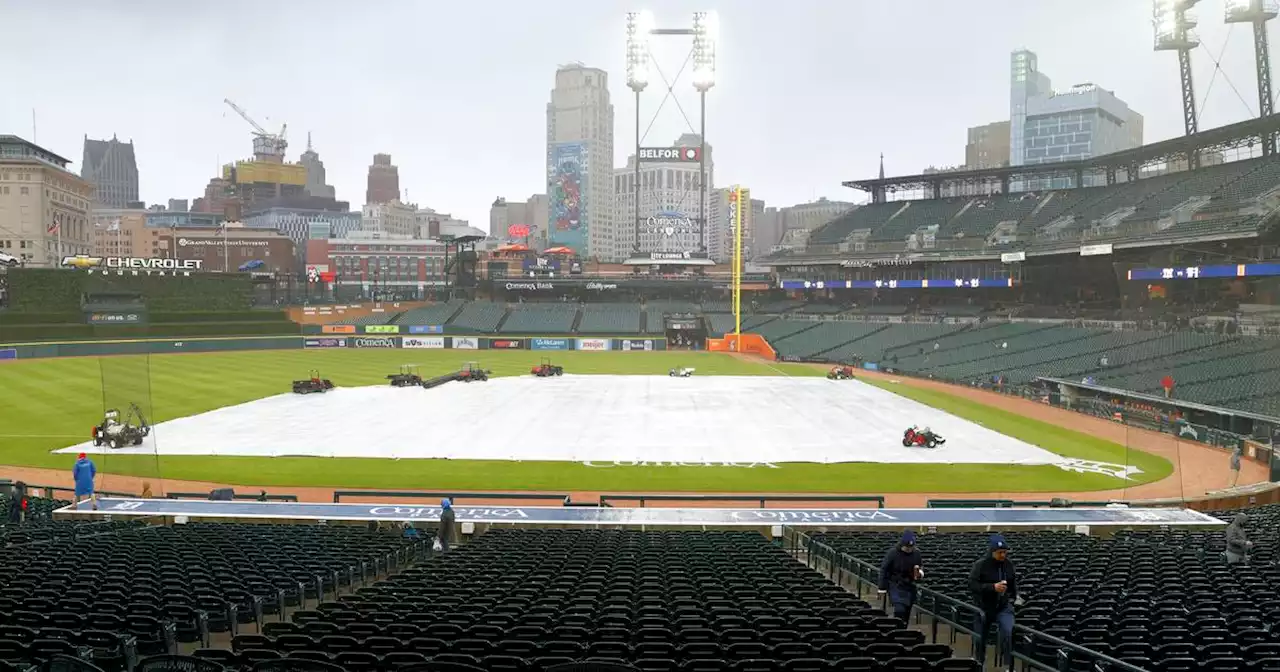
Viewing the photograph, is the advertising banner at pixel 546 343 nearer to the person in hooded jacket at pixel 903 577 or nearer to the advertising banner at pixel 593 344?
the advertising banner at pixel 593 344

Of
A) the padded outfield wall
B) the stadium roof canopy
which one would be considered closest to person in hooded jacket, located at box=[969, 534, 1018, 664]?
the stadium roof canopy

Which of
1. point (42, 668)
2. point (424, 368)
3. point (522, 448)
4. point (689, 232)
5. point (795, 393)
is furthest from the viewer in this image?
point (689, 232)

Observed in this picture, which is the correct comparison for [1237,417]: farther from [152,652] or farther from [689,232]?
[689,232]

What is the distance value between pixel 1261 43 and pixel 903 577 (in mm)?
76854

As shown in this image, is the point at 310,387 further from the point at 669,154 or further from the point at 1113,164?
the point at 1113,164

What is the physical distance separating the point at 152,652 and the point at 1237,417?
45.8 metres

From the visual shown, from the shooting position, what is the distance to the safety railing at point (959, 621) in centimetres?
833

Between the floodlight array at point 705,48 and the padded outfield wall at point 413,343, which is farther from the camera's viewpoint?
the floodlight array at point 705,48

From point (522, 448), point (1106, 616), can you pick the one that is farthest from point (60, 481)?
point (1106, 616)

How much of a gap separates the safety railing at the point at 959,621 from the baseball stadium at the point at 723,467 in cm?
7

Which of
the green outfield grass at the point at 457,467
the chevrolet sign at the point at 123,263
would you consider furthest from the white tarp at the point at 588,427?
the chevrolet sign at the point at 123,263

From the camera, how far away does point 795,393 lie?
5478 centimetres

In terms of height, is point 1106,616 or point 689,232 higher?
point 689,232

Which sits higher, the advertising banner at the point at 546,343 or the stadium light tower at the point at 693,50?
the stadium light tower at the point at 693,50
